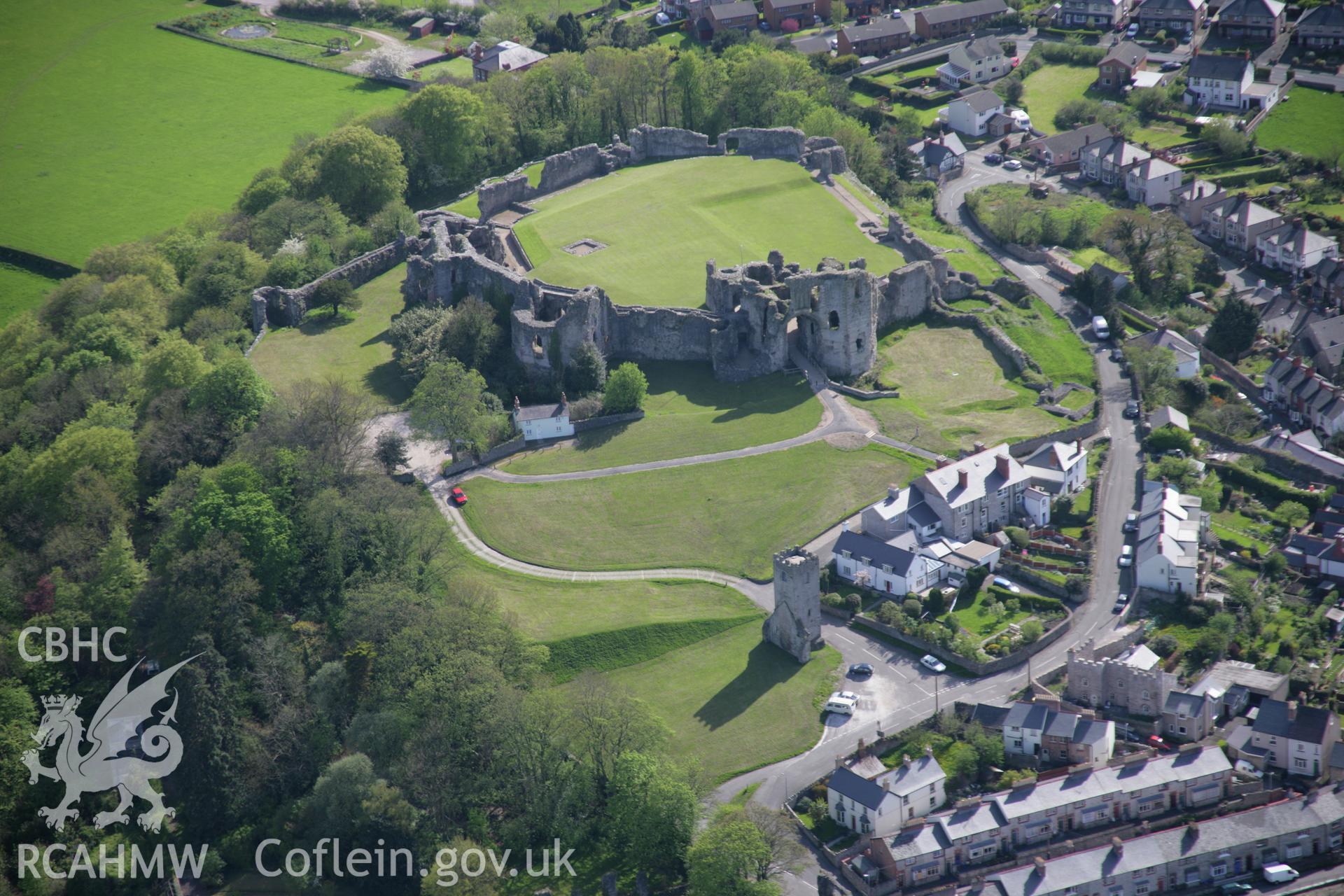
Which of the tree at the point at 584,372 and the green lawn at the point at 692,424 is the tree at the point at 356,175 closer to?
the tree at the point at 584,372

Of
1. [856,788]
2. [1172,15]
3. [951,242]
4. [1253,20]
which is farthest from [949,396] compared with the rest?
[1172,15]

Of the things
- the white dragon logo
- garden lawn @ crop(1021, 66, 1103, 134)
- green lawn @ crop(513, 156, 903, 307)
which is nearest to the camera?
the white dragon logo

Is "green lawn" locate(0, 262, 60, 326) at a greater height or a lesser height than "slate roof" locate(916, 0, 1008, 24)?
lesser

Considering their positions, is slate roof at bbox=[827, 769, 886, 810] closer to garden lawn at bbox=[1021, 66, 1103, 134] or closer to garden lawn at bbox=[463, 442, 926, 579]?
garden lawn at bbox=[463, 442, 926, 579]

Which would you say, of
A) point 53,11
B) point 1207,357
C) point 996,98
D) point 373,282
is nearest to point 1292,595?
point 1207,357

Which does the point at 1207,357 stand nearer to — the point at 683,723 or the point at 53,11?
the point at 683,723

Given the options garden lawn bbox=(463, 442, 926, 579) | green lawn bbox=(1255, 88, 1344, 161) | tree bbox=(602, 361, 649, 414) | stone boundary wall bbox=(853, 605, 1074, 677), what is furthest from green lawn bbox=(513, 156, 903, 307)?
green lawn bbox=(1255, 88, 1344, 161)

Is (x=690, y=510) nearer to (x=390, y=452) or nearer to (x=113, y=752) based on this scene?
(x=390, y=452)
